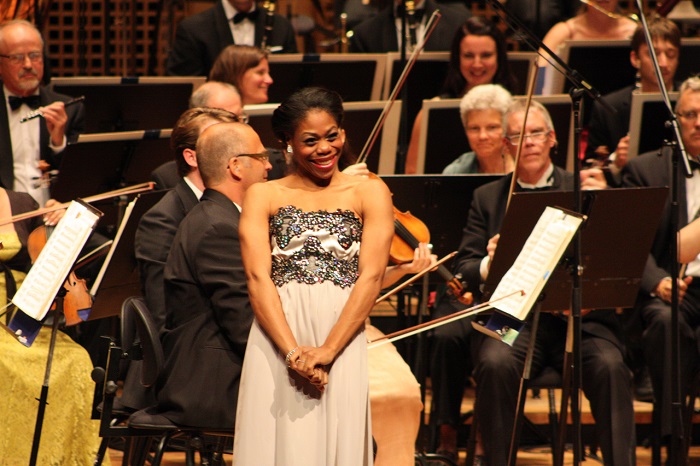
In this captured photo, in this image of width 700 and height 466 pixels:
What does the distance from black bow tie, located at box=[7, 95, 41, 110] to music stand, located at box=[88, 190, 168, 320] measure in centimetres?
157

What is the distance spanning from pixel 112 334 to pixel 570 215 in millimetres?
2201

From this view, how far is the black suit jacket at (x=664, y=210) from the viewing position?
14.1ft

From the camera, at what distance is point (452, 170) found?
4.88 meters

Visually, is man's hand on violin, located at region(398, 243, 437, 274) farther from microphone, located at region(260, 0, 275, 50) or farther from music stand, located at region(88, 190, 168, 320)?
microphone, located at region(260, 0, 275, 50)

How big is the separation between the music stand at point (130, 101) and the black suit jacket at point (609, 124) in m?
1.96

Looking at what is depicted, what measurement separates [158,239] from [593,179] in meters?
1.84

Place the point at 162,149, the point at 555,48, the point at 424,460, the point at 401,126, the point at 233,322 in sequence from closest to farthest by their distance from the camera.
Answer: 1. the point at 233,322
2. the point at 424,460
3. the point at 162,149
4. the point at 401,126
5. the point at 555,48

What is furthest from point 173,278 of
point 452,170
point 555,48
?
point 555,48

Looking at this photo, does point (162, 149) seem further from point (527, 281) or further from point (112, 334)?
point (527, 281)

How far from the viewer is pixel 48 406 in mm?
3979

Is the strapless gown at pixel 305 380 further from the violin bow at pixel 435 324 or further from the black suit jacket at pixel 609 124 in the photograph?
the black suit jacket at pixel 609 124

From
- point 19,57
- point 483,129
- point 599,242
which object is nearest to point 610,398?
point 599,242

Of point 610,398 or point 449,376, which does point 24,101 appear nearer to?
point 449,376

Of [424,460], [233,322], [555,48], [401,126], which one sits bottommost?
[424,460]
